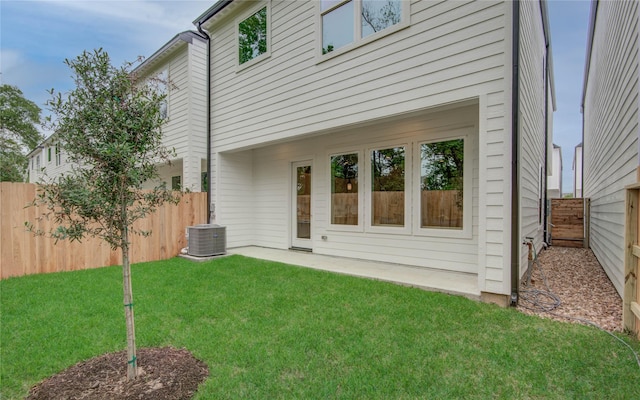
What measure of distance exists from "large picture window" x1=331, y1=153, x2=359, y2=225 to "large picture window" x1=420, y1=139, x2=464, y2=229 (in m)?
1.47

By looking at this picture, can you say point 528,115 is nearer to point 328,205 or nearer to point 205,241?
point 328,205

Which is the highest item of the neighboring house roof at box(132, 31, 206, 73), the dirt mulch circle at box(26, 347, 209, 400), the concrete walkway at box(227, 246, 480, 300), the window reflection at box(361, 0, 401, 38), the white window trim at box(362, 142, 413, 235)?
the neighboring house roof at box(132, 31, 206, 73)

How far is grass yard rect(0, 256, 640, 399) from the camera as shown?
2203mm

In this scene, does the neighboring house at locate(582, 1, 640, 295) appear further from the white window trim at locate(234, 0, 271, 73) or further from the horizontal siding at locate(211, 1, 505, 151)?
the white window trim at locate(234, 0, 271, 73)

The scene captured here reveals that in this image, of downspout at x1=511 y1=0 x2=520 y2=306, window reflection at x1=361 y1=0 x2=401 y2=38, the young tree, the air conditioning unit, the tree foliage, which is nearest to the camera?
the young tree

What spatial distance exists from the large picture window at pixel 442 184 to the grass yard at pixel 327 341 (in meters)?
1.68

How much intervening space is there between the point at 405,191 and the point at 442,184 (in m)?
0.67

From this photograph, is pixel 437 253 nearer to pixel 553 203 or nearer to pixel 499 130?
→ pixel 499 130

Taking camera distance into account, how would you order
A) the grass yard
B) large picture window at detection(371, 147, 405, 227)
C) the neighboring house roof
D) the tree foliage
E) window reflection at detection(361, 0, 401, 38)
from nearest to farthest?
1. the grass yard
2. window reflection at detection(361, 0, 401, 38)
3. the tree foliage
4. large picture window at detection(371, 147, 405, 227)
5. the neighboring house roof

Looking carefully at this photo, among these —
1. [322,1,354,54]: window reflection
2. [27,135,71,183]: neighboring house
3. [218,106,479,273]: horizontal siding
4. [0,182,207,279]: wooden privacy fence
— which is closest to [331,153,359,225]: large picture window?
[218,106,479,273]: horizontal siding

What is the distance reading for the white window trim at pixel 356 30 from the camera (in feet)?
14.8

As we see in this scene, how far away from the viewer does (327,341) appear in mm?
2871

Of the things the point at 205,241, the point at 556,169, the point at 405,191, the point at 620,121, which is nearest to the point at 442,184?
the point at 405,191

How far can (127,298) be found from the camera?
2.34m
